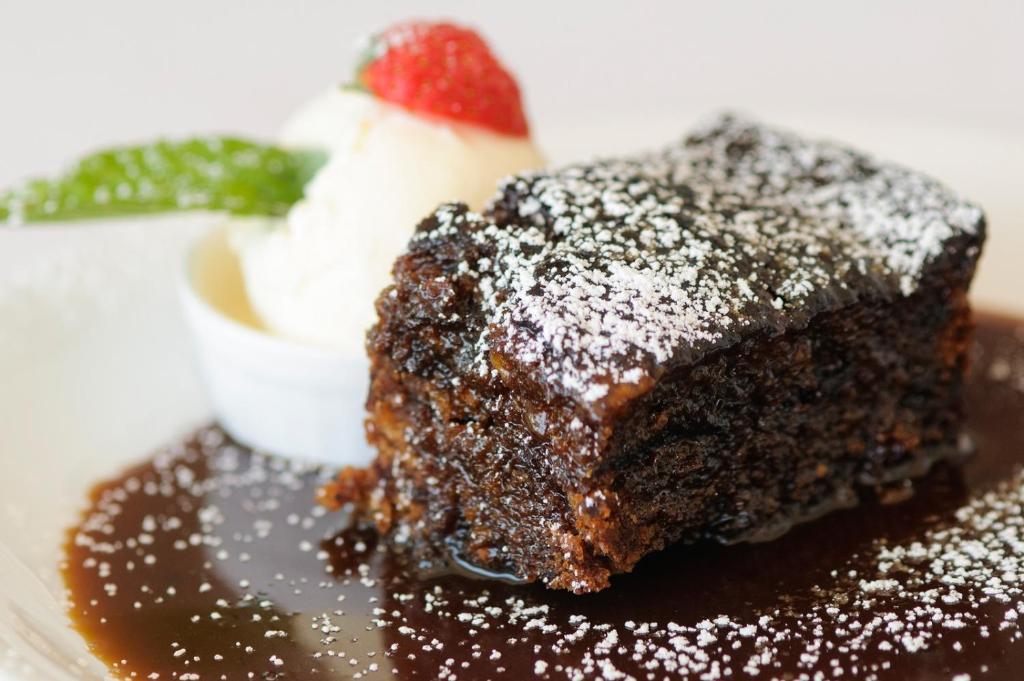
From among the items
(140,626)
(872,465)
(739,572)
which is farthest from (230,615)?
(872,465)

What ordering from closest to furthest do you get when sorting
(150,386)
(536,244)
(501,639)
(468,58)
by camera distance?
1. (501,639)
2. (536,244)
3. (468,58)
4. (150,386)

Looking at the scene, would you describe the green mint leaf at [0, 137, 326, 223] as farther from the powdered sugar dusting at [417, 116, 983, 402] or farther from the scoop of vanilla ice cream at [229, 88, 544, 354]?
the powdered sugar dusting at [417, 116, 983, 402]

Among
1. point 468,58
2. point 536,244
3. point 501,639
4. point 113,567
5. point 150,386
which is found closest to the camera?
point 501,639

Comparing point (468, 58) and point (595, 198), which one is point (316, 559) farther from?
point (468, 58)

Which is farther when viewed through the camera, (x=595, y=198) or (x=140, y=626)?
(x=595, y=198)

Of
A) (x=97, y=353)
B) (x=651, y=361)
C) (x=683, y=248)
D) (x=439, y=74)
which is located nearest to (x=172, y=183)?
(x=97, y=353)

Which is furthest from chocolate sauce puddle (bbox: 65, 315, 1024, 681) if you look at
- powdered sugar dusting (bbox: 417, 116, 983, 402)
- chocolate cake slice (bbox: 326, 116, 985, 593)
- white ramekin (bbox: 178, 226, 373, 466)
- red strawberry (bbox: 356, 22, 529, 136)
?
red strawberry (bbox: 356, 22, 529, 136)

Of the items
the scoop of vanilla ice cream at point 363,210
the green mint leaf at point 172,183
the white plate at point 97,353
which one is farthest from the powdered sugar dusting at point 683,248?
the white plate at point 97,353
